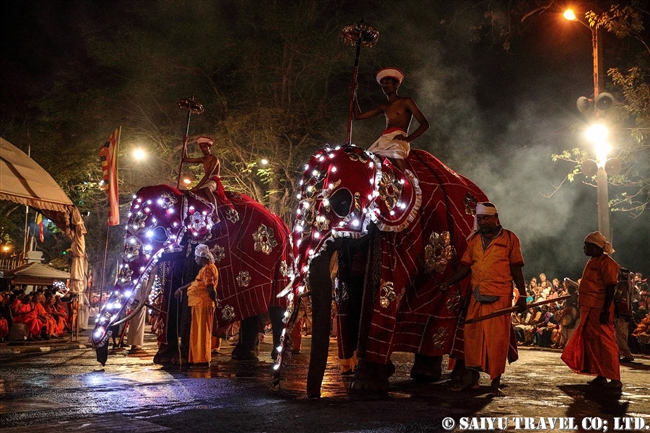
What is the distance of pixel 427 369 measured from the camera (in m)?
8.17

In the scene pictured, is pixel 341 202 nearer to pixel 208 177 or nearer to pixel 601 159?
pixel 208 177

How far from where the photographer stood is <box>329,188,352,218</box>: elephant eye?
686 cm

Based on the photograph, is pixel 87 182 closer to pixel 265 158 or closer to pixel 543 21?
pixel 265 158

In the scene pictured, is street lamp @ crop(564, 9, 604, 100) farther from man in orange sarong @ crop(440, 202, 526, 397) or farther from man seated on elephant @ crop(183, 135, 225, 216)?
man in orange sarong @ crop(440, 202, 526, 397)

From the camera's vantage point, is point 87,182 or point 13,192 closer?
point 13,192

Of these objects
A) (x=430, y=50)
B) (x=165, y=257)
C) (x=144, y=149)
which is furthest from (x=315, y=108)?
(x=165, y=257)

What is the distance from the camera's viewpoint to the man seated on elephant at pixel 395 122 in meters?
8.01

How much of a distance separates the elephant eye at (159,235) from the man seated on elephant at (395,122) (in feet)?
11.8

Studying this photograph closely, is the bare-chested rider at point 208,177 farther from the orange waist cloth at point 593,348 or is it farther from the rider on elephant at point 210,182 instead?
the orange waist cloth at point 593,348

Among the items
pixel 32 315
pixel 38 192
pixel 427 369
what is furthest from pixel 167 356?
pixel 32 315

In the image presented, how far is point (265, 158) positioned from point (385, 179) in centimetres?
1494

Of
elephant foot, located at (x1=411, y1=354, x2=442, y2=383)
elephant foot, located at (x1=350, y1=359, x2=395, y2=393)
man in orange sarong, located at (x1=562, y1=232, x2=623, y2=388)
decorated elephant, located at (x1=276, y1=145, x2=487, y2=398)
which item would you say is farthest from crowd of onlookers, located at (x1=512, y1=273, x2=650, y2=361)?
elephant foot, located at (x1=350, y1=359, x2=395, y2=393)

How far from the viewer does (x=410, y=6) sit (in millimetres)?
22031

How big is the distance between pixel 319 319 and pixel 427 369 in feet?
7.37
